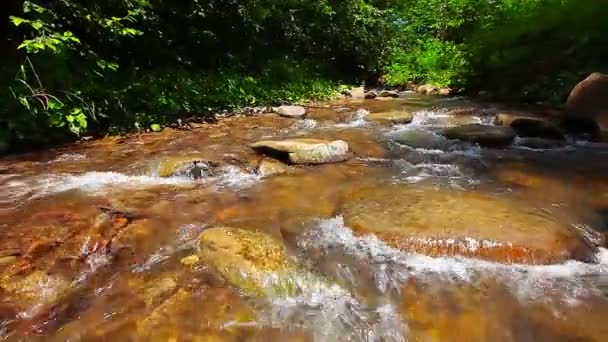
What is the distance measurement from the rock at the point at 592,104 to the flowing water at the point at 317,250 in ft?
4.25

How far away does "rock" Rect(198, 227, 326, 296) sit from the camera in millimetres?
2570

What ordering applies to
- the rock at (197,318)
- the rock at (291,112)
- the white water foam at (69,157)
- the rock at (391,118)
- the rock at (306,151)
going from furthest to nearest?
the rock at (291,112) → the rock at (391,118) → the white water foam at (69,157) → the rock at (306,151) → the rock at (197,318)

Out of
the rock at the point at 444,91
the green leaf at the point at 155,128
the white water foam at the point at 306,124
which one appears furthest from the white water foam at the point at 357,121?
the rock at the point at 444,91

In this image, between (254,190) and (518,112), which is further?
(518,112)

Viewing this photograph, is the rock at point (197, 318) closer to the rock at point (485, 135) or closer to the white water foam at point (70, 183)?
the white water foam at point (70, 183)

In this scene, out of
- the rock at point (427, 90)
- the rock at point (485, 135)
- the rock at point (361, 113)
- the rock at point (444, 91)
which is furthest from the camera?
the rock at point (427, 90)

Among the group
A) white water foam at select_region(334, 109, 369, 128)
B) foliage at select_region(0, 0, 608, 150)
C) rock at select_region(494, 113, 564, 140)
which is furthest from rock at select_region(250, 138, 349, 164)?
rock at select_region(494, 113, 564, 140)

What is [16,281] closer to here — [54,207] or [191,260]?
[191,260]

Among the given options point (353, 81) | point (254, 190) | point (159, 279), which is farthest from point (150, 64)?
point (353, 81)

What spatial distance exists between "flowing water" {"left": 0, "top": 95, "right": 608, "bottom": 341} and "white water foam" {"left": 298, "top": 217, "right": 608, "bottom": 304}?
1 centimetres

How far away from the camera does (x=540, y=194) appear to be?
4.07 meters

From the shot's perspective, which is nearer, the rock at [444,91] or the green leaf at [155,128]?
the green leaf at [155,128]

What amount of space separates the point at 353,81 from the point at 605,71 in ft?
29.4

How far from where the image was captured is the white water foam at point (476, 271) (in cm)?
255
